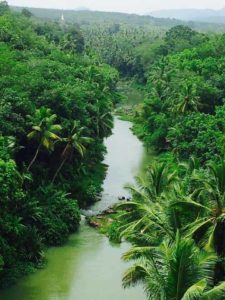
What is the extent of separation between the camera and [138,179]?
84.6 ft

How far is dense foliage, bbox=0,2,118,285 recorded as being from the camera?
80.7ft

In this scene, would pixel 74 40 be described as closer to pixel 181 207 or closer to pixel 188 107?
pixel 188 107

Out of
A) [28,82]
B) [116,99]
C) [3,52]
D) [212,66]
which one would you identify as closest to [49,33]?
[116,99]

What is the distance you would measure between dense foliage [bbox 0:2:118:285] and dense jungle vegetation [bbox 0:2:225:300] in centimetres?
7

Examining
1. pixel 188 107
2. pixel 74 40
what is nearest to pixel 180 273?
pixel 188 107

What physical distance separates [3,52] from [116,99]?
99.7ft

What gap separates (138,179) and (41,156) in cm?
999

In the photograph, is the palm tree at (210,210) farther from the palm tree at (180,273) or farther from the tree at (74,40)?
the tree at (74,40)

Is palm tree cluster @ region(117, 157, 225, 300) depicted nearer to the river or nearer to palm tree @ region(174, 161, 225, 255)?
palm tree @ region(174, 161, 225, 255)

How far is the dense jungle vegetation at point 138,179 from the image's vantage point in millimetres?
16453

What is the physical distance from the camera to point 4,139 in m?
26.5

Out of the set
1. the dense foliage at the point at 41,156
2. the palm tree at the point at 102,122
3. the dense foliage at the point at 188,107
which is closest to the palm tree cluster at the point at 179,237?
the dense foliage at the point at 41,156

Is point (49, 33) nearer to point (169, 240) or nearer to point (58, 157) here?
point (58, 157)

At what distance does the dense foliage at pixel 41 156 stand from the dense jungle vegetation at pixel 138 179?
0.22ft
